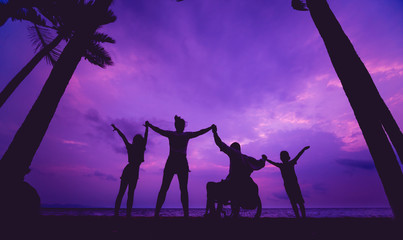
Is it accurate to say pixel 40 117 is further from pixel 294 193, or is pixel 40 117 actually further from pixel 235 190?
pixel 294 193

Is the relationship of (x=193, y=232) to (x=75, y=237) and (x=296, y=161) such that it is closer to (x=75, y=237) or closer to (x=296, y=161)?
(x=75, y=237)

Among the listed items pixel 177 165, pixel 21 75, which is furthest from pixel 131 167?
pixel 21 75

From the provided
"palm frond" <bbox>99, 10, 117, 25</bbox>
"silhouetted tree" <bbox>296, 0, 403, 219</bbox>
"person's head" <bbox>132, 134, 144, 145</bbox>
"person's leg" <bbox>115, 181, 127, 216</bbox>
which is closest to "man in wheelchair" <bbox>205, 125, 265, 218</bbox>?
"silhouetted tree" <bbox>296, 0, 403, 219</bbox>

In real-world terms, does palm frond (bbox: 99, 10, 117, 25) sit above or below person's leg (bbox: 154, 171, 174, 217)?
above

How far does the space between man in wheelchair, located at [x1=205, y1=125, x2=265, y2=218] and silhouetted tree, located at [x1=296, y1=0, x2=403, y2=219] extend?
225cm

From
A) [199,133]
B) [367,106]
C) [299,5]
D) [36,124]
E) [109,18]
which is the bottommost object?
[36,124]

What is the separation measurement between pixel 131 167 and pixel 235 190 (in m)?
3.00

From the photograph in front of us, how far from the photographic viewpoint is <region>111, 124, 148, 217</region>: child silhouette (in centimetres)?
499

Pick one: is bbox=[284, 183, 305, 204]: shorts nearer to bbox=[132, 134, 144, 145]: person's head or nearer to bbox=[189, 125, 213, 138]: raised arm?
bbox=[189, 125, 213, 138]: raised arm

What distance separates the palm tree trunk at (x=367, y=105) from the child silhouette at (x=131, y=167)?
4701 mm

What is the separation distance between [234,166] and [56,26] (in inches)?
479

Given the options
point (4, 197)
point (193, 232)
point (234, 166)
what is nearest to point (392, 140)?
point (234, 166)

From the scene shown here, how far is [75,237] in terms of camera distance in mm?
2266

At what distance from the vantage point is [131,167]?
521 cm
